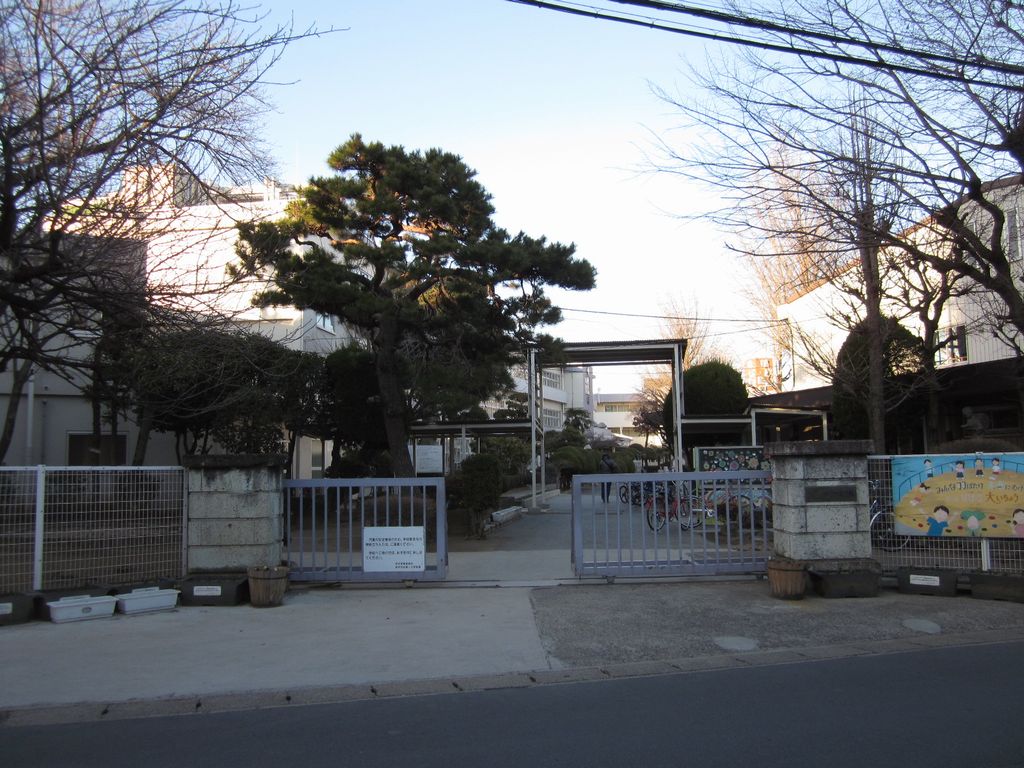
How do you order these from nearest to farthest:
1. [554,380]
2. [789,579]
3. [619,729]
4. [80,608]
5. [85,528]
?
[619,729] → [80,608] → [85,528] → [789,579] → [554,380]

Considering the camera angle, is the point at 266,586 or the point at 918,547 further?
the point at 918,547

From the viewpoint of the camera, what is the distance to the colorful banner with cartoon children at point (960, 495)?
32.3 feet

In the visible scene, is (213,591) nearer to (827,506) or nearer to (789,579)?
(789,579)

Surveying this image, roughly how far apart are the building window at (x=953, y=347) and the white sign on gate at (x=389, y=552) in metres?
14.8

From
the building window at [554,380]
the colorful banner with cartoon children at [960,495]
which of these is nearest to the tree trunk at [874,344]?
the colorful banner with cartoon children at [960,495]

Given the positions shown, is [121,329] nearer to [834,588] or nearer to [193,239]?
[193,239]

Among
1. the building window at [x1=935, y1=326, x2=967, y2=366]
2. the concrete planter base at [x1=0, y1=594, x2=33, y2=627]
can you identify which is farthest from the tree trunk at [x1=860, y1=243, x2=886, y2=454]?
the concrete planter base at [x1=0, y1=594, x2=33, y2=627]

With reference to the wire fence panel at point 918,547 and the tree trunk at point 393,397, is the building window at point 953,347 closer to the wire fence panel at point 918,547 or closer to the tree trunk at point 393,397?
the wire fence panel at point 918,547

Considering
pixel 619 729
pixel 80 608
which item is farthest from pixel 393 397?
pixel 619 729

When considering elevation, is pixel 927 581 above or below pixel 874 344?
below

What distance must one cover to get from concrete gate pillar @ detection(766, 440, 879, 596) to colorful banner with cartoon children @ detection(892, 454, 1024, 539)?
557 mm

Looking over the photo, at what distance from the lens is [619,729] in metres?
5.46

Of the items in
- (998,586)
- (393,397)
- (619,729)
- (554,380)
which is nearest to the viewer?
(619,729)

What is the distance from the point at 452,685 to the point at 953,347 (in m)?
18.0
